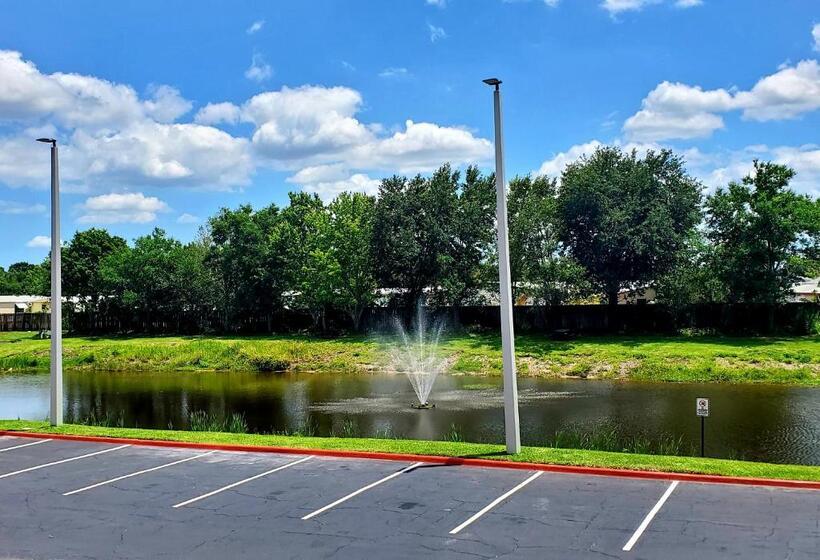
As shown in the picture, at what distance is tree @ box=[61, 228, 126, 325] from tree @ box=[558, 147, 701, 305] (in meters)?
45.9

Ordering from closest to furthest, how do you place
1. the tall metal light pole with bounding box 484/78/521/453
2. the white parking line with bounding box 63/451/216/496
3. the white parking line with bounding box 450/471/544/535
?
the white parking line with bounding box 450/471/544/535, the white parking line with bounding box 63/451/216/496, the tall metal light pole with bounding box 484/78/521/453

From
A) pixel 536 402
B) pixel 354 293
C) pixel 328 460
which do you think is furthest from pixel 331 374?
pixel 328 460

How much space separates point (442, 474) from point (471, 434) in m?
8.39

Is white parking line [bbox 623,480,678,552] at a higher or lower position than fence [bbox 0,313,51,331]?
lower

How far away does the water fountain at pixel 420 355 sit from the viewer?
39.0 metres

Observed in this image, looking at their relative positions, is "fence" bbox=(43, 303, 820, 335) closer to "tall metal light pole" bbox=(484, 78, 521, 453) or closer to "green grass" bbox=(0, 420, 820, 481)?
"green grass" bbox=(0, 420, 820, 481)

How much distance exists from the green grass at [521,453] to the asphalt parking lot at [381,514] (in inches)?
34.4

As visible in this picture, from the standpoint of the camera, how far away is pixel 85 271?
74062 millimetres

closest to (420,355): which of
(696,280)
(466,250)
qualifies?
(466,250)

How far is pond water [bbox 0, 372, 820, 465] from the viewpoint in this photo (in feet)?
76.6

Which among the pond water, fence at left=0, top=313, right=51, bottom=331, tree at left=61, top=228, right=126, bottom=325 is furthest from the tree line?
fence at left=0, top=313, right=51, bottom=331

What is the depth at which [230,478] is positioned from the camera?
50.8 feet

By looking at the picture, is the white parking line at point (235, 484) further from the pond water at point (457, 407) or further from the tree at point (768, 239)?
the tree at point (768, 239)

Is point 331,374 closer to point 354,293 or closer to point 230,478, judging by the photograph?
point 354,293
